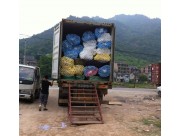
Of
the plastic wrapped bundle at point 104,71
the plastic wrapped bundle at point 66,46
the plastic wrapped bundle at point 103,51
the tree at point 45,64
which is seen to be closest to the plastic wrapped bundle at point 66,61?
the plastic wrapped bundle at point 66,46

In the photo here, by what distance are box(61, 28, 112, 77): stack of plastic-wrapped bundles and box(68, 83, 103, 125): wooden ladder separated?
0.66 meters

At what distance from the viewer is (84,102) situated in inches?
498

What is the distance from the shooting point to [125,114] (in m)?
13.4

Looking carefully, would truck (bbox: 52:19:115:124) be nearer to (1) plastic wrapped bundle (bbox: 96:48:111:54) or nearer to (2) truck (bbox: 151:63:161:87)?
(1) plastic wrapped bundle (bbox: 96:48:111:54)

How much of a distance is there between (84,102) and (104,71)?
179 centimetres

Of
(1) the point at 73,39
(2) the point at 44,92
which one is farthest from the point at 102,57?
(2) the point at 44,92

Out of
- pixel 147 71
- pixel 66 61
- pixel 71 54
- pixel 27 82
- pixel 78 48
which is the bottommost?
pixel 27 82

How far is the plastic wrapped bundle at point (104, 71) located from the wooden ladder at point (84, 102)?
2.36ft

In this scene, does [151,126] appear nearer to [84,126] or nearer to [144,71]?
[84,126]

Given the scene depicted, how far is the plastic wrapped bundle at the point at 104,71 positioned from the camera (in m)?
13.7

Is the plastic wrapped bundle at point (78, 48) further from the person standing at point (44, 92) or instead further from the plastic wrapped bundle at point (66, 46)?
the person standing at point (44, 92)

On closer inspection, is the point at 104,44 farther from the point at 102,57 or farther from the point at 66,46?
the point at 66,46

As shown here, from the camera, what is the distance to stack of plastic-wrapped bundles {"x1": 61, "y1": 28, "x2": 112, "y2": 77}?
532 inches
